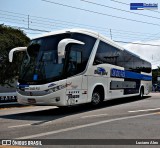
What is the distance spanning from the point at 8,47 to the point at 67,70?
48.5 feet

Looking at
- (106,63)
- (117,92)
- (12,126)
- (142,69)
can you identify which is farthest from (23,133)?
(142,69)

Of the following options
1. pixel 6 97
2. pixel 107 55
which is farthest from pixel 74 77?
pixel 6 97

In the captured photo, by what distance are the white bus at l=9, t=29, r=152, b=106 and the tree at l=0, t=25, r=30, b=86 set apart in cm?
1218

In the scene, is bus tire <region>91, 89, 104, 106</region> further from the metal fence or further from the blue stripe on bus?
the metal fence

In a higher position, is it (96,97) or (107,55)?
(107,55)

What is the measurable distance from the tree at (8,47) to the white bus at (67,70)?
12.2 metres

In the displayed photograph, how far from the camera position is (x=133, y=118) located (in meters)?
11.0

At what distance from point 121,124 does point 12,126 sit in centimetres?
351

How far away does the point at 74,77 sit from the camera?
12727 millimetres

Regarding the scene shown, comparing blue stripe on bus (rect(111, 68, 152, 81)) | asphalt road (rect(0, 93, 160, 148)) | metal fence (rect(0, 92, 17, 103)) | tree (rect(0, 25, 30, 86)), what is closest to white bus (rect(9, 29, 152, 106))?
blue stripe on bus (rect(111, 68, 152, 81))

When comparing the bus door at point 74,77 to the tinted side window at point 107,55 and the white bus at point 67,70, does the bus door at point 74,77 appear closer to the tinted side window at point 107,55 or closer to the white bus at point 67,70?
the white bus at point 67,70

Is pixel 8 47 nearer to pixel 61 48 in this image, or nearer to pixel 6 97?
pixel 6 97

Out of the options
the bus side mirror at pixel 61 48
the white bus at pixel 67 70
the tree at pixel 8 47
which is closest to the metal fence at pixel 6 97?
the white bus at pixel 67 70

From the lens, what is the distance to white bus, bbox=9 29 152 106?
12.1 m
